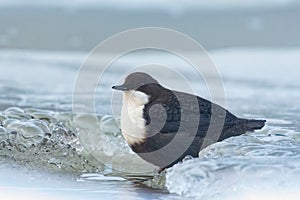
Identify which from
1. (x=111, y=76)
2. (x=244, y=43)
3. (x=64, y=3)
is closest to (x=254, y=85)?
(x=111, y=76)

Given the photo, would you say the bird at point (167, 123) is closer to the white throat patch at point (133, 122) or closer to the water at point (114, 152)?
the white throat patch at point (133, 122)

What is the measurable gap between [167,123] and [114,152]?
0.61m

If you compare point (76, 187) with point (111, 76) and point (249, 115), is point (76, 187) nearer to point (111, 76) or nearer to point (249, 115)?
point (249, 115)

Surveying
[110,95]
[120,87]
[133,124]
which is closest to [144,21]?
[110,95]

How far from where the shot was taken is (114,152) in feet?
16.1

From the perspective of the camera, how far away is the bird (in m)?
4.31

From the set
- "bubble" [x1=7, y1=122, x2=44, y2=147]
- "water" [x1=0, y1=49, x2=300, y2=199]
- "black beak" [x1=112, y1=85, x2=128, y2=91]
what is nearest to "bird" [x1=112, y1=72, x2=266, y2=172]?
"black beak" [x1=112, y1=85, x2=128, y2=91]

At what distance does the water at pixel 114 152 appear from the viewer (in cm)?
380

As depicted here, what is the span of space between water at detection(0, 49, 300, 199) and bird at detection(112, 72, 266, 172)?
11 cm

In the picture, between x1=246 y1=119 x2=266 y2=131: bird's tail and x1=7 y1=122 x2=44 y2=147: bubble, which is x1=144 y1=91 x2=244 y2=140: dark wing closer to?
x1=246 y1=119 x2=266 y2=131: bird's tail

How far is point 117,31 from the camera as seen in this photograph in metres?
10.1

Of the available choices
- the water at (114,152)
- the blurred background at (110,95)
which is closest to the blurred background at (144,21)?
the blurred background at (110,95)

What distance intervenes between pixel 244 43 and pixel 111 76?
2851 millimetres

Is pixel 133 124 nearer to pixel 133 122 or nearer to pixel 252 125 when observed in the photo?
pixel 133 122
